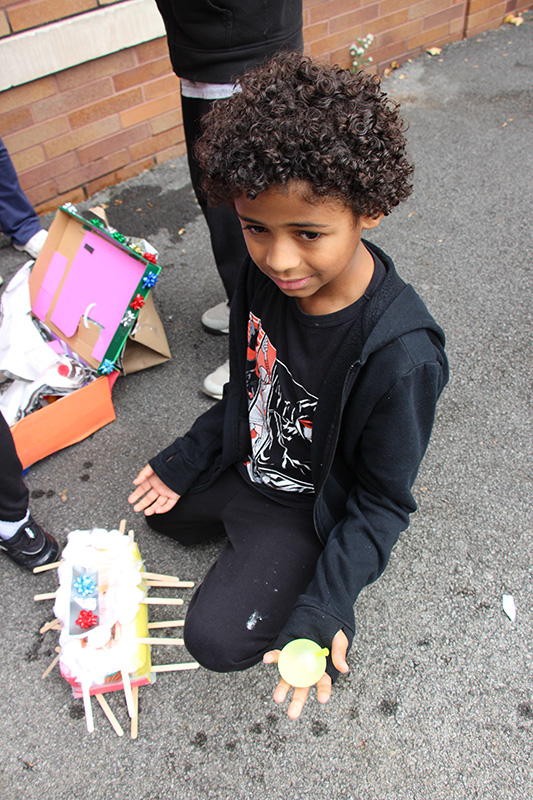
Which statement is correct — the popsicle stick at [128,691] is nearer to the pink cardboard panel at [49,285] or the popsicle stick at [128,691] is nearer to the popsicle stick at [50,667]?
the popsicle stick at [50,667]

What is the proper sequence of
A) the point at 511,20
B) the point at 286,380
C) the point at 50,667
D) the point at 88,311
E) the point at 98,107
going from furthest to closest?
the point at 511,20 → the point at 98,107 → the point at 88,311 → the point at 50,667 → the point at 286,380

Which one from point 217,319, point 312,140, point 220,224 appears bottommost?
point 217,319

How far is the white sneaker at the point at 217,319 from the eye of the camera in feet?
9.61

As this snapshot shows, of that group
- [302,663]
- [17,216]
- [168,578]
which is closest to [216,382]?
[168,578]

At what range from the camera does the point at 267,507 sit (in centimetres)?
186

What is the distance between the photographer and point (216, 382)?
2646mm

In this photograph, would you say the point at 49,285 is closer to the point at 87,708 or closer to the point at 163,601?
the point at 163,601

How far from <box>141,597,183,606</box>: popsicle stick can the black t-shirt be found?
18.2 inches

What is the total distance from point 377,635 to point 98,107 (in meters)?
3.37

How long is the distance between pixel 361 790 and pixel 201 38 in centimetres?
226

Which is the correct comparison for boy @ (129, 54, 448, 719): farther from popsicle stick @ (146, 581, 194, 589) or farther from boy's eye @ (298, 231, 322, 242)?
popsicle stick @ (146, 581, 194, 589)

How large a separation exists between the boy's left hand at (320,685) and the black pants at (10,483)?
101cm

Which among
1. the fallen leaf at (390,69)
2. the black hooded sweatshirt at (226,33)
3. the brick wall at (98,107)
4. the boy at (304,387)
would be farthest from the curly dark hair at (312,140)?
the fallen leaf at (390,69)

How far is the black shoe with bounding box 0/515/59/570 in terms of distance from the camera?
2010 millimetres
